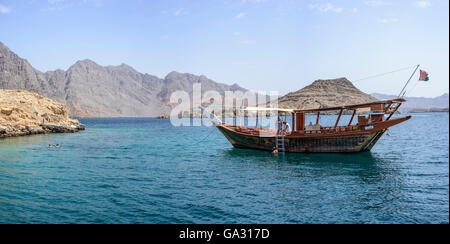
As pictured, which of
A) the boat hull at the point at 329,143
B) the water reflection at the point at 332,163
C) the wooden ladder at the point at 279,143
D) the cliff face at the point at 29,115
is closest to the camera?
the water reflection at the point at 332,163

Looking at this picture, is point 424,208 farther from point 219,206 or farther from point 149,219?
point 149,219

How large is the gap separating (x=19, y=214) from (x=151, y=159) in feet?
51.6

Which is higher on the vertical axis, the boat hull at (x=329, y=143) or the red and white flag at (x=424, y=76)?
the red and white flag at (x=424, y=76)

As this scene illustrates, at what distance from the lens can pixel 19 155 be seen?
30438 millimetres

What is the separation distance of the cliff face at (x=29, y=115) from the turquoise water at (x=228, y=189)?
30.6m

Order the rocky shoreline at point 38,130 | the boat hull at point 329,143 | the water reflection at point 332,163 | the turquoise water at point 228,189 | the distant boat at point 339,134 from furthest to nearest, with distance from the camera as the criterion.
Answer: the rocky shoreline at point 38,130, the boat hull at point 329,143, the distant boat at point 339,134, the water reflection at point 332,163, the turquoise water at point 228,189

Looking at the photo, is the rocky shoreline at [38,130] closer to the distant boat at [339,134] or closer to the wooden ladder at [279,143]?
the distant boat at [339,134]

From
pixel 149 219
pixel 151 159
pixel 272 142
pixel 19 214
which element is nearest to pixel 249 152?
pixel 272 142

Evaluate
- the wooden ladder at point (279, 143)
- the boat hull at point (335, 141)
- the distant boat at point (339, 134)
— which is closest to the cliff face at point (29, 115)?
the distant boat at point (339, 134)

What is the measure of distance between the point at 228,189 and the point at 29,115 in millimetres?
60261

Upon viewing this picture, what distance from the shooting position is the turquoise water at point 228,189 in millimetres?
12922

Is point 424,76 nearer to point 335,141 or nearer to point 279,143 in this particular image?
point 335,141
